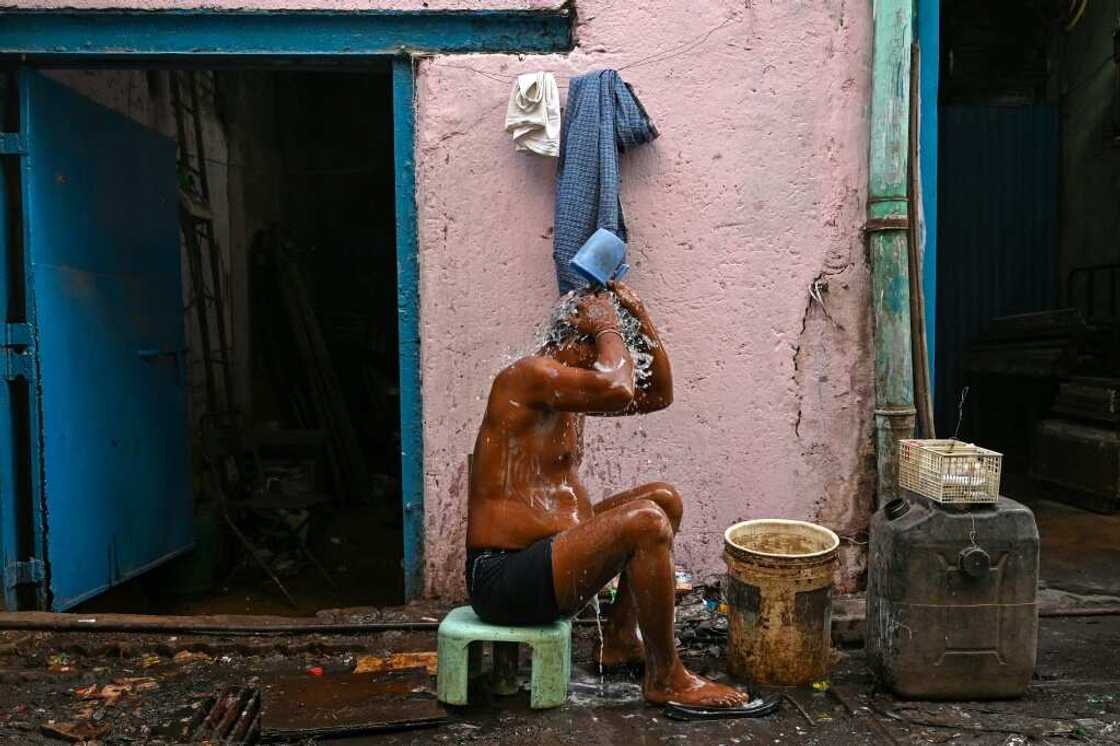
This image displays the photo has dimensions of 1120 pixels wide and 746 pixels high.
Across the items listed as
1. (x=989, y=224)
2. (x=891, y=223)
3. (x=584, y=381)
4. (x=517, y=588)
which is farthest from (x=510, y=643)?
(x=989, y=224)

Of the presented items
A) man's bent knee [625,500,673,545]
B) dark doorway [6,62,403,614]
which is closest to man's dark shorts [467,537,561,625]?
man's bent knee [625,500,673,545]

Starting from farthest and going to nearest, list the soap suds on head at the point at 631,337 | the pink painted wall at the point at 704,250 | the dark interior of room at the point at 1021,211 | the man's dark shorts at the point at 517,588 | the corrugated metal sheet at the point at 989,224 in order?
the corrugated metal sheet at the point at 989,224
the dark interior of room at the point at 1021,211
the pink painted wall at the point at 704,250
the soap suds on head at the point at 631,337
the man's dark shorts at the point at 517,588

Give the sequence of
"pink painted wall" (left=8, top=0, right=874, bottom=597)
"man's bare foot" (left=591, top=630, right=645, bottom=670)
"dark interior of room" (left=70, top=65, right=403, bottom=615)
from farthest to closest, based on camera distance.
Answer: "dark interior of room" (left=70, top=65, right=403, bottom=615) → "pink painted wall" (left=8, top=0, right=874, bottom=597) → "man's bare foot" (left=591, top=630, right=645, bottom=670)

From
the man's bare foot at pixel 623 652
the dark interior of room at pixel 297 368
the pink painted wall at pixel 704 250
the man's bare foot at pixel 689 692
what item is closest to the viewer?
the man's bare foot at pixel 689 692

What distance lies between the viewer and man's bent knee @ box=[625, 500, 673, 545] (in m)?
3.21

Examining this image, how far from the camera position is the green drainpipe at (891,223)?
4230 millimetres

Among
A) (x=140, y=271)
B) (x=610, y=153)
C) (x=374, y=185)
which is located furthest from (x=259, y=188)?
(x=610, y=153)

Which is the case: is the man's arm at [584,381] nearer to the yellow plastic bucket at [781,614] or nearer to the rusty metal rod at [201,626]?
the yellow plastic bucket at [781,614]

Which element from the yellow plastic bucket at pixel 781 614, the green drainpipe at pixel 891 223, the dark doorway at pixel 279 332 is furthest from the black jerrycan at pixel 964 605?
the dark doorway at pixel 279 332

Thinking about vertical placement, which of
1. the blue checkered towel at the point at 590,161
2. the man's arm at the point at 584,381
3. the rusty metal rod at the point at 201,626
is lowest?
the rusty metal rod at the point at 201,626

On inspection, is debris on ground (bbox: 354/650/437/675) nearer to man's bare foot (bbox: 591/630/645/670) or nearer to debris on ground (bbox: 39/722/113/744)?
man's bare foot (bbox: 591/630/645/670)

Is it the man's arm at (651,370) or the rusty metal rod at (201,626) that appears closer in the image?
the man's arm at (651,370)

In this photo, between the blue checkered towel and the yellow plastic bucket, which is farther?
the blue checkered towel

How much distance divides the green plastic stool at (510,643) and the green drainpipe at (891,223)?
6.20 feet
